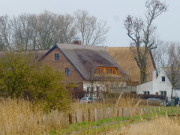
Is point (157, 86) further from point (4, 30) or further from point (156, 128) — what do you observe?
point (156, 128)

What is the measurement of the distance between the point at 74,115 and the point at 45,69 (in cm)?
308

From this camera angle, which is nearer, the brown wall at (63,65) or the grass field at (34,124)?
the grass field at (34,124)

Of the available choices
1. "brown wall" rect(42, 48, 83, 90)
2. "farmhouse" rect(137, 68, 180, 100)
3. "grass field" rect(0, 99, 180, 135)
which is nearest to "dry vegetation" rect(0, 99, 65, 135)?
"grass field" rect(0, 99, 180, 135)

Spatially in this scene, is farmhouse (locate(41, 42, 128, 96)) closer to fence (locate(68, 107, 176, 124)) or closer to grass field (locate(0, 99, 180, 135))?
fence (locate(68, 107, 176, 124))

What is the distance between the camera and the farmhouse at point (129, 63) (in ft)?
233

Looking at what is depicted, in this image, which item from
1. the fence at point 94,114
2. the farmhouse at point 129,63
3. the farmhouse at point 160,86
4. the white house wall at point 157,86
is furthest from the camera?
the farmhouse at point 129,63

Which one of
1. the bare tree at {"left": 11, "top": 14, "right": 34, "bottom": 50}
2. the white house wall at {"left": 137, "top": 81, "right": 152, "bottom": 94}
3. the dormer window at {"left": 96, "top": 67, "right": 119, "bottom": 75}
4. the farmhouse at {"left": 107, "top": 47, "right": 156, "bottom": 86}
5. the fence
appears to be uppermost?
the bare tree at {"left": 11, "top": 14, "right": 34, "bottom": 50}

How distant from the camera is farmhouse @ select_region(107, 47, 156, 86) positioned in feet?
233

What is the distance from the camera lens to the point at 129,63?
7388 centimetres

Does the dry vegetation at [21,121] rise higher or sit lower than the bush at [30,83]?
lower

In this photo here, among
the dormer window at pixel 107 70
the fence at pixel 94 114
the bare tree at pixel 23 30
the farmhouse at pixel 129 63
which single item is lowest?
the fence at pixel 94 114

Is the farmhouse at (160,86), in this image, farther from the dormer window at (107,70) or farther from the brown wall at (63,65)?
the brown wall at (63,65)

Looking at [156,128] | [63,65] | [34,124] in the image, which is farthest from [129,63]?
[34,124]

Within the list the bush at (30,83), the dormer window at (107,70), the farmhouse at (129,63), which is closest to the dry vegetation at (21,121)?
the bush at (30,83)
